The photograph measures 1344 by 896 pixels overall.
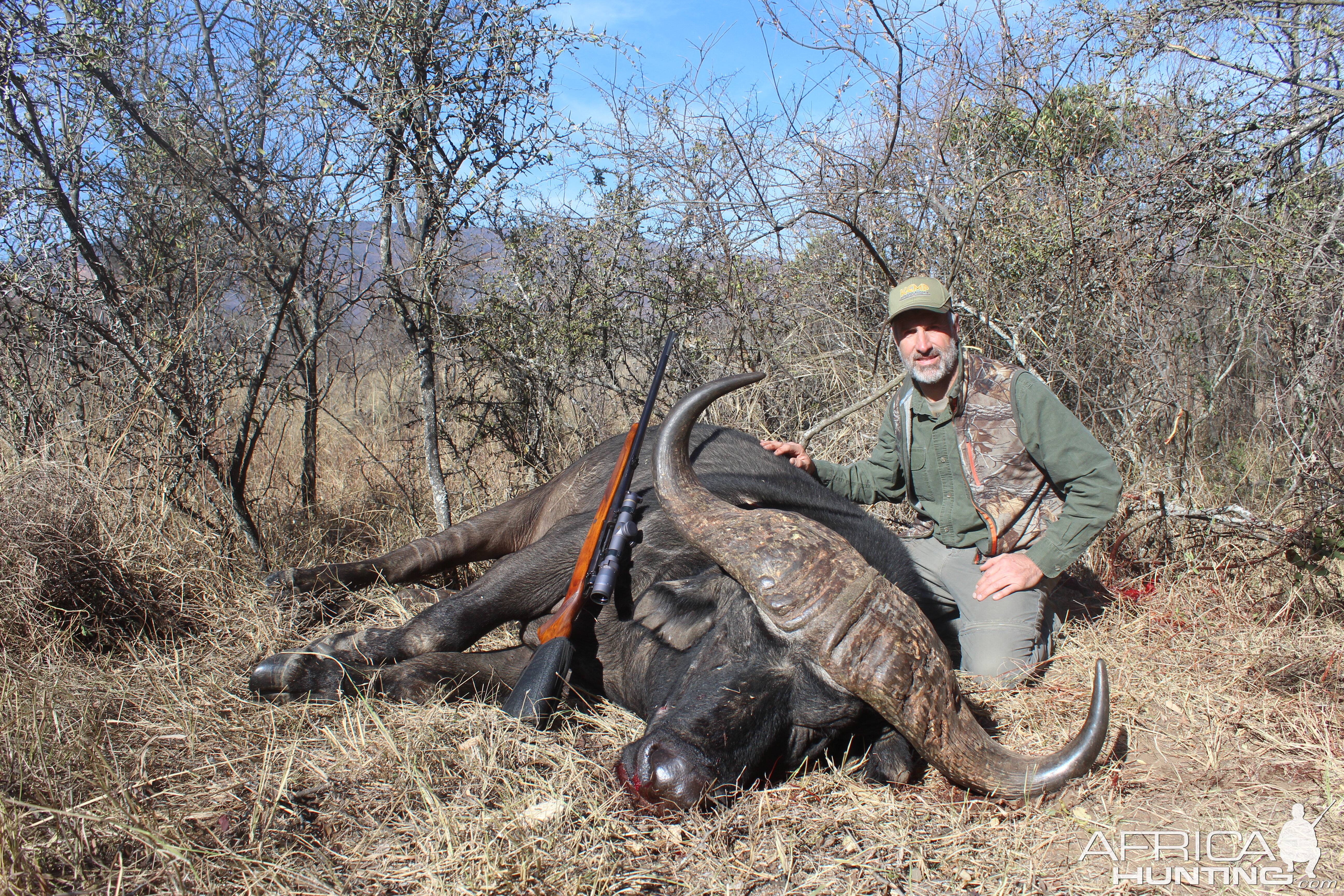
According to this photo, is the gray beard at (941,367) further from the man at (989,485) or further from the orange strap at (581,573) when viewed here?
the orange strap at (581,573)

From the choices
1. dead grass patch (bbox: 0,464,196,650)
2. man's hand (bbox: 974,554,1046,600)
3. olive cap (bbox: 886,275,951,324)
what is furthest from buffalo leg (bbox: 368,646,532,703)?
olive cap (bbox: 886,275,951,324)

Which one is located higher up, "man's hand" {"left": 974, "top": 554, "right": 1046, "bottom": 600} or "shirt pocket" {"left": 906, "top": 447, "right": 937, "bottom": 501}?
"shirt pocket" {"left": 906, "top": 447, "right": 937, "bottom": 501}

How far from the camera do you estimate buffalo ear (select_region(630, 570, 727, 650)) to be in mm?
2973

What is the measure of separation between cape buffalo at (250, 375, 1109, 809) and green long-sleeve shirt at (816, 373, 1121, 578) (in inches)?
14.6

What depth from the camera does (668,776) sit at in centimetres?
220

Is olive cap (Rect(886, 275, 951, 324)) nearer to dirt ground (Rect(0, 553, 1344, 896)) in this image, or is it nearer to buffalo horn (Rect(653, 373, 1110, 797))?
buffalo horn (Rect(653, 373, 1110, 797))

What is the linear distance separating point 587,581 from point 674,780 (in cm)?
118

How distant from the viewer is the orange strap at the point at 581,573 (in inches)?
120

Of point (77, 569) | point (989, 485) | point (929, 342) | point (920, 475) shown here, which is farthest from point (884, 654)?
point (77, 569)

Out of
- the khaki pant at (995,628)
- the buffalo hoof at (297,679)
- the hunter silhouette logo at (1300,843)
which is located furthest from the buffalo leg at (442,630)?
the hunter silhouette logo at (1300,843)

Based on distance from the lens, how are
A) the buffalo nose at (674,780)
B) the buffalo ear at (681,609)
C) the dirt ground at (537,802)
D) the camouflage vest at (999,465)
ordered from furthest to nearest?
1. the camouflage vest at (999,465)
2. the buffalo ear at (681,609)
3. the buffalo nose at (674,780)
4. the dirt ground at (537,802)

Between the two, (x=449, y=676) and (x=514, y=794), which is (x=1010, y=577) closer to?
(x=514, y=794)

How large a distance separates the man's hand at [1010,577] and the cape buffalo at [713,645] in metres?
0.42

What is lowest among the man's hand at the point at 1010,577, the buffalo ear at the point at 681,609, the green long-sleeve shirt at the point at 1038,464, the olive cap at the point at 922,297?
the man's hand at the point at 1010,577
